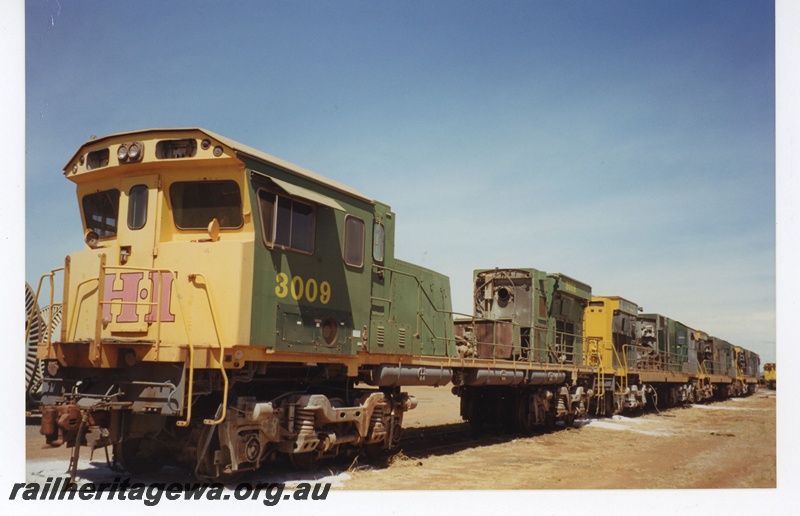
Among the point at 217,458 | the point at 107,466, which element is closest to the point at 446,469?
the point at 217,458

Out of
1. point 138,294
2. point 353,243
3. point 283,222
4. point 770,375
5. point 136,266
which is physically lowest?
point 770,375

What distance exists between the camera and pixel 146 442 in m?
8.71

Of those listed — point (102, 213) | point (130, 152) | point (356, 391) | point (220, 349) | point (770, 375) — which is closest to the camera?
point (220, 349)

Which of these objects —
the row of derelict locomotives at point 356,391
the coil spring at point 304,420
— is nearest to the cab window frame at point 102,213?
the row of derelict locomotives at point 356,391

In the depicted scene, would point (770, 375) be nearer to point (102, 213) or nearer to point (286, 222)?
point (286, 222)

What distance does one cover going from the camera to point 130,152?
7848 millimetres

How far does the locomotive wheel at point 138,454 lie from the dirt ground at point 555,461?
25 centimetres

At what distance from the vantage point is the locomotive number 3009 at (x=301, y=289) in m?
7.96

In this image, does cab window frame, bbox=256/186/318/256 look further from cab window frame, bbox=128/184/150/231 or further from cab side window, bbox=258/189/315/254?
cab window frame, bbox=128/184/150/231

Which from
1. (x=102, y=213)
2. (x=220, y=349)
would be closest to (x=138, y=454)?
(x=220, y=349)

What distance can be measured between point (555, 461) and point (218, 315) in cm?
667

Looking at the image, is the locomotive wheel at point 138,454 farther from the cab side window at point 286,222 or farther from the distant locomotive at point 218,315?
the cab side window at point 286,222

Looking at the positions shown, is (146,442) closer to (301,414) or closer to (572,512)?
(301,414)

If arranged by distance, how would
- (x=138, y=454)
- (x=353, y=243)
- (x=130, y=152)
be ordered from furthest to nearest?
1. (x=353, y=243)
2. (x=138, y=454)
3. (x=130, y=152)
